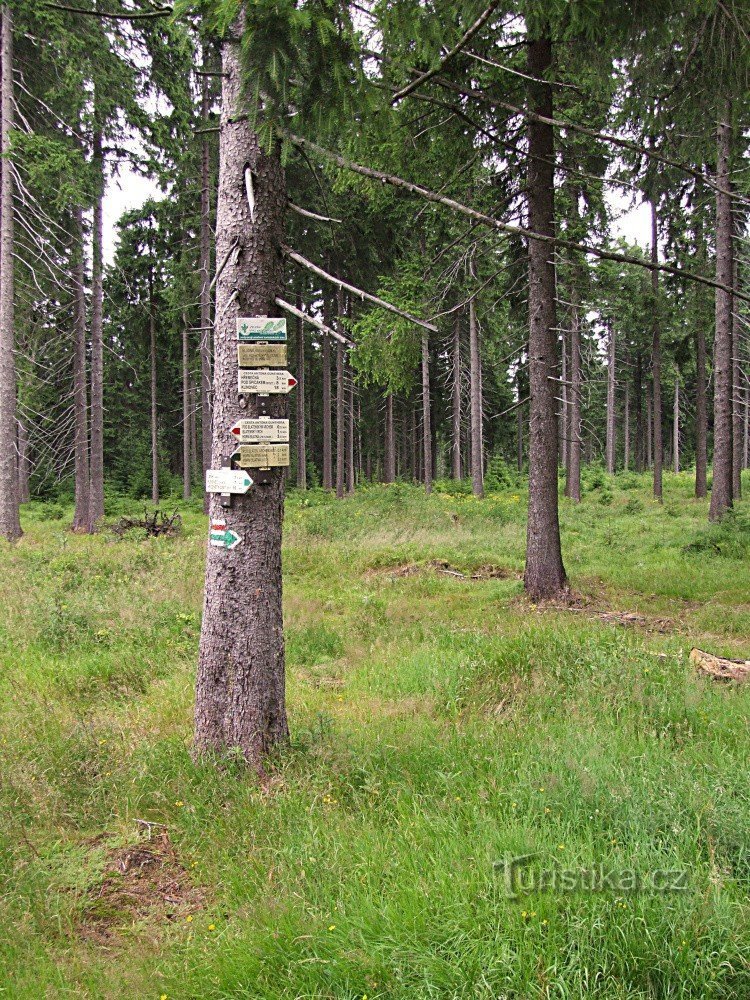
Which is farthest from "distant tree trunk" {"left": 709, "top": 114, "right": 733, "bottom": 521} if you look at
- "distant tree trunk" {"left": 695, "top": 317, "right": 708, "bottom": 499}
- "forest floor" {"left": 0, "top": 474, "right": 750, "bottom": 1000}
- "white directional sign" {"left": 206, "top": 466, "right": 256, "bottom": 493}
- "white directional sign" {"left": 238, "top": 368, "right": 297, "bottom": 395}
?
"white directional sign" {"left": 206, "top": 466, "right": 256, "bottom": 493}

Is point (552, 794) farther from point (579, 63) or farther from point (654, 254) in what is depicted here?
point (654, 254)

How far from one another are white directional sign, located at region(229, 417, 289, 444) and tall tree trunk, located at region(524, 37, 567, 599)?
610 cm

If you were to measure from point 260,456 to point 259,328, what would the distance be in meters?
0.87

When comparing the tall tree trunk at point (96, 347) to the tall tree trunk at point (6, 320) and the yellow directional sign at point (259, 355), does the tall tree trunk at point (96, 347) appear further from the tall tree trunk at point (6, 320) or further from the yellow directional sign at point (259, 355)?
the yellow directional sign at point (259, 355)

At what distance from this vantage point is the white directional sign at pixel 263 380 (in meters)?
4.00

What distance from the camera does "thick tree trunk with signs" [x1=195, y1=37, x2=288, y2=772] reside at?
13.1 ft

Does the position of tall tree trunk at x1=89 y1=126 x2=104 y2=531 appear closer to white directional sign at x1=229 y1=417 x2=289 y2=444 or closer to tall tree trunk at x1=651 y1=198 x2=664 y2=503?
white directional sign at x1=229 y1=417 x2=289 y2=444

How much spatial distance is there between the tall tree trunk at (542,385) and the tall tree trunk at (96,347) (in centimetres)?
1206

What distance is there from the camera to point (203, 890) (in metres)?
3.05

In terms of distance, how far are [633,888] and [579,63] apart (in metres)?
10.3

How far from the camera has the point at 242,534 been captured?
158 inches

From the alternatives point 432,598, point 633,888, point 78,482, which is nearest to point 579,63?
point 432,598
